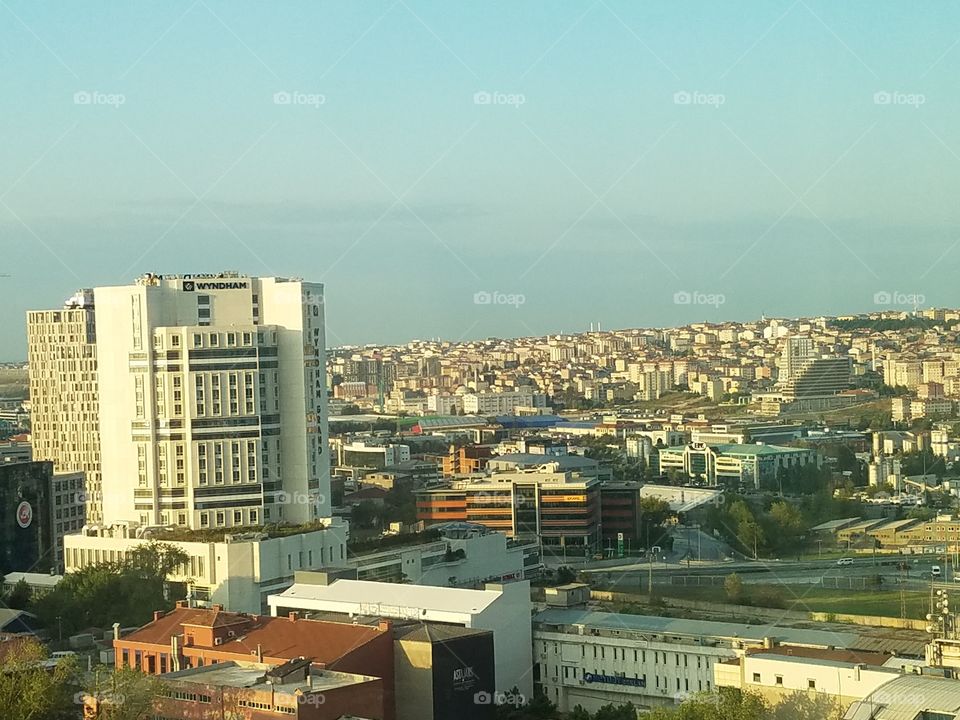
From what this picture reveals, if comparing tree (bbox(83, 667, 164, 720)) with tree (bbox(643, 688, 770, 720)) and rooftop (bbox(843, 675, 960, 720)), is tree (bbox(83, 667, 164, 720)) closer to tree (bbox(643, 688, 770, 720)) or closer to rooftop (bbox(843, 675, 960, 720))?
tree (bbox(643, 688, 770, 720))

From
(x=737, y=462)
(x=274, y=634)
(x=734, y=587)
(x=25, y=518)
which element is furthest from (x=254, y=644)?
(x=737, y=462)

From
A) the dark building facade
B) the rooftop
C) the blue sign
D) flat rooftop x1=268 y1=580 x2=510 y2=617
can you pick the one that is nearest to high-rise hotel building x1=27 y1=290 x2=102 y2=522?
the dark building facade

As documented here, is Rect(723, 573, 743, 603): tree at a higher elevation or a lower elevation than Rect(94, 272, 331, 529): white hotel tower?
lower

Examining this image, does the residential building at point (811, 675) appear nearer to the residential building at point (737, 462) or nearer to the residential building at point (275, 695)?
the residential building at point (275, 695)

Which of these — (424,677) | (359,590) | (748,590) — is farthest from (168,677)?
(748,590)

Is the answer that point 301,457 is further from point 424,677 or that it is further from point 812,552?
point 812,552
